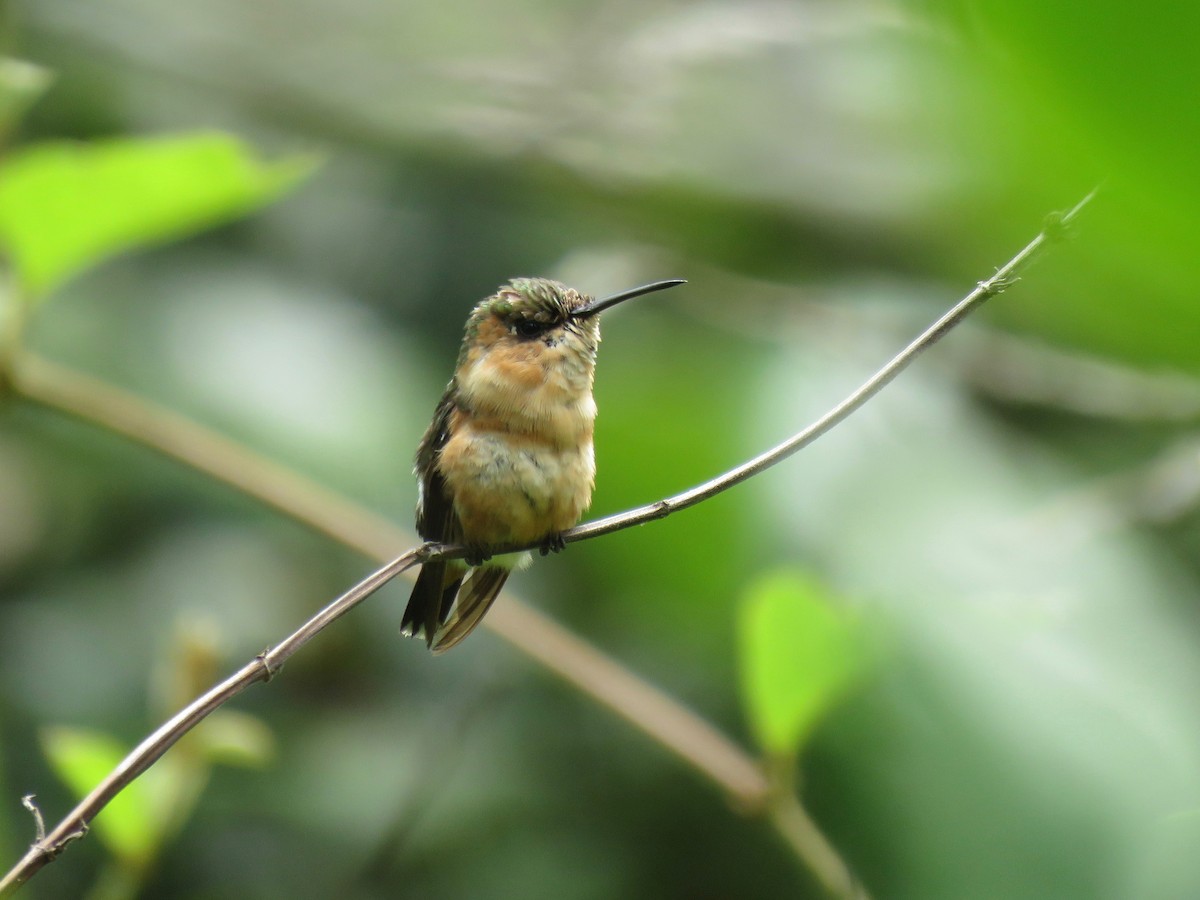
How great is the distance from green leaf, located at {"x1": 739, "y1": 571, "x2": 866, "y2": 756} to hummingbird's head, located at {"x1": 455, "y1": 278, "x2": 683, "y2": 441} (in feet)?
1.29

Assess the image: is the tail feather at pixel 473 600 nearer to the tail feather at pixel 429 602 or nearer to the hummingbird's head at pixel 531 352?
the tail feather at pixel 429 602

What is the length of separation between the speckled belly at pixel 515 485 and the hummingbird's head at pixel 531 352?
0.16ft

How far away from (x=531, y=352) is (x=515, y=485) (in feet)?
0.65

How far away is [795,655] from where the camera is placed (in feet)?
4.29

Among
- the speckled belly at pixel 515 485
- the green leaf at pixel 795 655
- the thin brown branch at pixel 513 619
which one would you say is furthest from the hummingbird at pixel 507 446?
the green leaf at pixel 795 655

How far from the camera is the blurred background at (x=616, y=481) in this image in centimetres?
133

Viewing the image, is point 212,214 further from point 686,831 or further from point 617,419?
point 686,831

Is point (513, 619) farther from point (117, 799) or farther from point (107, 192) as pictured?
Answer: point (107, 192)

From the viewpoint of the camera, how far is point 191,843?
230cm

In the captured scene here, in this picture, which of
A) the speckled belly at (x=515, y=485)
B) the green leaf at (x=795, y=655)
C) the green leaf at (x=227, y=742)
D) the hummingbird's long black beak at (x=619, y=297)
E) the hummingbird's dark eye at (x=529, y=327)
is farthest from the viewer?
the hummingbird's dark eye at (x=529, y=327)

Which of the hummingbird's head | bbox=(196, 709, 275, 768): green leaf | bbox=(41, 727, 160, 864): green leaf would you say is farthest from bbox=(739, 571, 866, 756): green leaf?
bbox=(41, 727, 160, 864): green leaf

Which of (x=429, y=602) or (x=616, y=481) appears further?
(x=616, y=481)

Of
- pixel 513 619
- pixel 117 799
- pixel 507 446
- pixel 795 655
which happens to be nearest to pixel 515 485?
pixel 507 446

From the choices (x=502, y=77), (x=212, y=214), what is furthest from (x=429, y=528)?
(x=502, y=77)
